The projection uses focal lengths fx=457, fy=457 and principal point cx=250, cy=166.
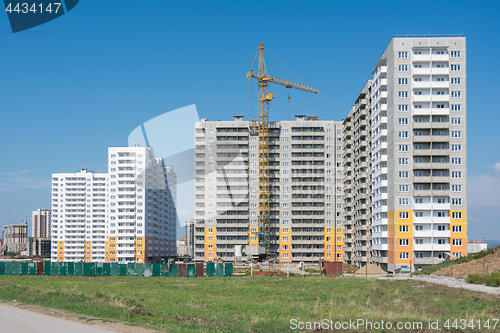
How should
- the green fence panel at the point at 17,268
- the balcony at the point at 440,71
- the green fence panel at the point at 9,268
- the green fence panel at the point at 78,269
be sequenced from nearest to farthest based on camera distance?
the green fence panel at the point at 78,269 → the green fence panel at the point at 17,268 → the green fence panel at the point at 9,268 → the balcony at the point at 440,71

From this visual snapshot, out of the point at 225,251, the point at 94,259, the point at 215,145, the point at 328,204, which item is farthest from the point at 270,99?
the point at 94,259

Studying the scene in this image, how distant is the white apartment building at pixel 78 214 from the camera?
189875mm

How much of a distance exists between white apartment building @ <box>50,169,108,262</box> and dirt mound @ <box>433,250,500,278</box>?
14907 cm

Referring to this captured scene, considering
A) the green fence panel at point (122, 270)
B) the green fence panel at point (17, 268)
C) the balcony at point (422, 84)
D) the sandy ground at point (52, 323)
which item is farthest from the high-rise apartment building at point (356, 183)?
the sandy ground at point (52, 323)

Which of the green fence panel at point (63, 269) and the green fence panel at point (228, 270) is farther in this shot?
the green fence panel at point (63, 269)

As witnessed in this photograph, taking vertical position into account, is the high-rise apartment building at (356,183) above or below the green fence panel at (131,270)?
above

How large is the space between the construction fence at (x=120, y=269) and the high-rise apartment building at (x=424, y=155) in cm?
4364

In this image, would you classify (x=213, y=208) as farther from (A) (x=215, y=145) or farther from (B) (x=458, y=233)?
(B) (x=458, y=233)

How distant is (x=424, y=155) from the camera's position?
95.8 meters

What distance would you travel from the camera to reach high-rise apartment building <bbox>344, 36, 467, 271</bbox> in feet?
309

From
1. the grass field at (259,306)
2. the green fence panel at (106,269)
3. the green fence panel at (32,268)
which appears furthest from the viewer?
the green fence panel at (32,268)

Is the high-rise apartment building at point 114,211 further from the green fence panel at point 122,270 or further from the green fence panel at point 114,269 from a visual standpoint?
the green fence panel at point 122,270

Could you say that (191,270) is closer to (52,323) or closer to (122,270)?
(122,270)

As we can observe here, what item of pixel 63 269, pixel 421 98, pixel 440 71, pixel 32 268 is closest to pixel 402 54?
pixel 440 71
